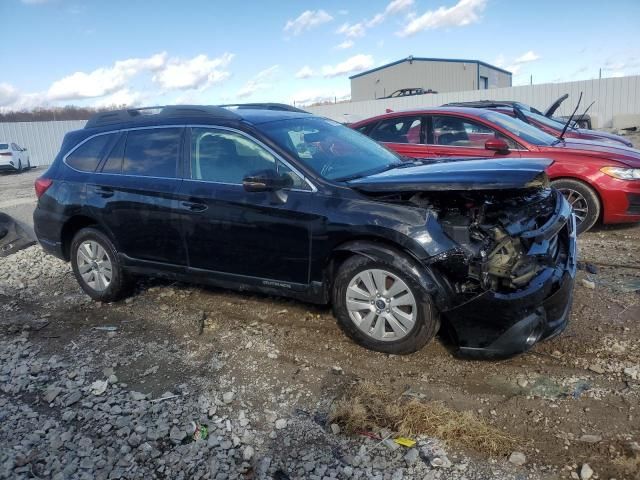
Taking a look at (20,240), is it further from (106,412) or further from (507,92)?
(507,92)

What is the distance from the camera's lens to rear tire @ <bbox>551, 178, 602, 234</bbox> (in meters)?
6.51

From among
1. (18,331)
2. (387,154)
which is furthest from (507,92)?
(18,331)

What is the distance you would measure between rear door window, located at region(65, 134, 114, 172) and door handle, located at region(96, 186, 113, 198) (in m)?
0.26

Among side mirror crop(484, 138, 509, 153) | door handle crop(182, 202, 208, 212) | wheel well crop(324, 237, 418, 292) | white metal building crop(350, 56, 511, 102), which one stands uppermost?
white metal building crop(350, 56, 511, 102)

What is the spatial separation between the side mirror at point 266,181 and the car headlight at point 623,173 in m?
4.34

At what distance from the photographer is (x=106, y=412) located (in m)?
3.39

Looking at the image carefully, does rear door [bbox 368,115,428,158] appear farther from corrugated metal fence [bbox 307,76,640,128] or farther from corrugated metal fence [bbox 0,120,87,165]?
corrugated metal fence [bbox 0,120,87,165]

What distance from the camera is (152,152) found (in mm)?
4848

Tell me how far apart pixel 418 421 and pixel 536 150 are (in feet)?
15.9

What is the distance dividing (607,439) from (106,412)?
9.43ft

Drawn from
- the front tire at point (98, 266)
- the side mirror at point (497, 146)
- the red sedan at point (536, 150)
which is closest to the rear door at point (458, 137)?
the red sedan at point (536, 150)

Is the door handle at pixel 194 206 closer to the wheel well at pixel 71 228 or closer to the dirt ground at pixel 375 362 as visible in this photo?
the dirt ground at pixel 375 362

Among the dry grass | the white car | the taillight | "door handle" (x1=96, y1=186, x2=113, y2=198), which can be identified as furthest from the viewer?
the white car

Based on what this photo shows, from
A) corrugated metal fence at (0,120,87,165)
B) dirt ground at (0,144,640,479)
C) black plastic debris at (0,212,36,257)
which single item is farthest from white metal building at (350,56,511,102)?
dirt ground at (0,144,640,479)
